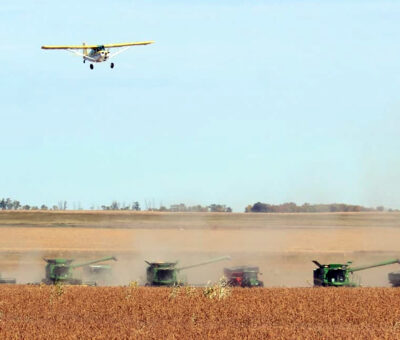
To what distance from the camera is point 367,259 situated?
100 m

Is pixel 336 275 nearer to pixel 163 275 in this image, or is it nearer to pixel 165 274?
pixel 165 274

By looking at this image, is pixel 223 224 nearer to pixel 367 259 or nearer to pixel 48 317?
pixel 367 259

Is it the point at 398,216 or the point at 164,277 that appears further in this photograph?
the point at 398,216

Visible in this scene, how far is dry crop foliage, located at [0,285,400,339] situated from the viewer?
3594 centimetres

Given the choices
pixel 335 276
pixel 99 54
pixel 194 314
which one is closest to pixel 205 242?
pixel 99 54

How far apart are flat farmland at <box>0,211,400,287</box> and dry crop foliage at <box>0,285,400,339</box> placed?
18.7 meters

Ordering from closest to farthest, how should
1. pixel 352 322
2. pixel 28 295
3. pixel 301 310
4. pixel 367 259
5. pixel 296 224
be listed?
pixel 352 322, pixel 301 310, pixel 28 295, pixel 367 259, pixel 296 224

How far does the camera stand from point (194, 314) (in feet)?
144

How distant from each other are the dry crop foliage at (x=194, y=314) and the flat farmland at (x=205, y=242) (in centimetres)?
1868

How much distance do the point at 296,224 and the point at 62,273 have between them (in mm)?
86930

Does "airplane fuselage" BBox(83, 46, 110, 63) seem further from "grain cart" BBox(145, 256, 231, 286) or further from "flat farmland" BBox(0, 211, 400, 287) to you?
"flat farmland" BBox(0, 211, 400, 287)

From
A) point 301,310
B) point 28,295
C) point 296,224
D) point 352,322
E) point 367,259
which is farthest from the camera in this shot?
point 296,224

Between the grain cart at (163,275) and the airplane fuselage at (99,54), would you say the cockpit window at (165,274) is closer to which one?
the grain cart at (163,275)

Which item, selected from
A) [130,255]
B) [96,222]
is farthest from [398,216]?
[130,255]
